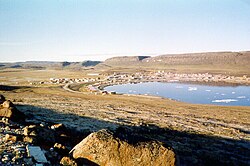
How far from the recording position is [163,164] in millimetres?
11500

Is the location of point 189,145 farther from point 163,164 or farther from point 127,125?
point 163,164

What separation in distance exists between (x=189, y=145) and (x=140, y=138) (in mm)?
9708

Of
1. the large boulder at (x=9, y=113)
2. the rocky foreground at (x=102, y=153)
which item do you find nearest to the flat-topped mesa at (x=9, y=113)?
the large boulder at (x=9, y=113)

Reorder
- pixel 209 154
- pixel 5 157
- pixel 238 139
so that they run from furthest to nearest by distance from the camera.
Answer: pixel 238 139 < pixel 209 154 < pixel 5 157

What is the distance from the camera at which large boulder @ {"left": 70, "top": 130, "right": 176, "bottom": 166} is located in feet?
37.8

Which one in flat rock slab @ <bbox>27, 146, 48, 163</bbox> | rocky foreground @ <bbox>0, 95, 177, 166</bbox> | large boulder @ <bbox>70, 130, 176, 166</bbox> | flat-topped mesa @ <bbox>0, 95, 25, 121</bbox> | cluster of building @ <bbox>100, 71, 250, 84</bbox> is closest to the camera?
flat rock slab @ <bbox>27, 146, 48, 163</bbox>

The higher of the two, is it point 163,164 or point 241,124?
point 163,164

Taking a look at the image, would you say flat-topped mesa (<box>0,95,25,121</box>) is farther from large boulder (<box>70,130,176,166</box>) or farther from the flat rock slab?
large boulder (<box>70,130,176,166</box>)

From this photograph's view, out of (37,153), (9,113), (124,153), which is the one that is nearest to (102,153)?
(124,153)

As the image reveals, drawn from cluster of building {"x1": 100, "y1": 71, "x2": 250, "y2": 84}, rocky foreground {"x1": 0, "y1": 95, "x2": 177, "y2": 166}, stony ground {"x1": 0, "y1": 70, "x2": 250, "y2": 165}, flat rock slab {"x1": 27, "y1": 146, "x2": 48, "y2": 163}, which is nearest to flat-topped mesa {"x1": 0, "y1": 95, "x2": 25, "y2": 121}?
stony ground {"x1": 0, "y1": 70, "x2": 250, "y2": 165}

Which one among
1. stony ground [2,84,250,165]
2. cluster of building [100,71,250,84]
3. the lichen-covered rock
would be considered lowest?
cluster of building [100,71,250,84]

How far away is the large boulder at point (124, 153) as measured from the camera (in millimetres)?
11508

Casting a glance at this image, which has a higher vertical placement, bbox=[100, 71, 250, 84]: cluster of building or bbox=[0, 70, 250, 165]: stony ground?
bbox=[0, 70, 250, 165]: stony ground

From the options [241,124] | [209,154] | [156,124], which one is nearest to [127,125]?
[156,124]
